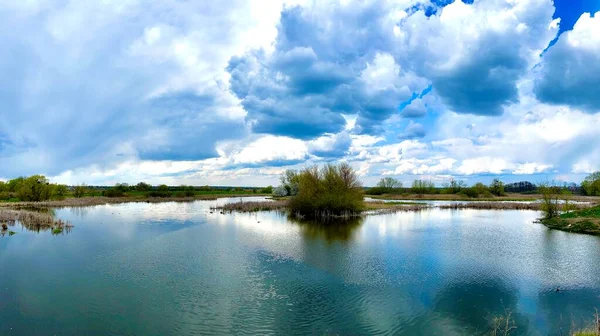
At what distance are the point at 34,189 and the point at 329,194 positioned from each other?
205 feet

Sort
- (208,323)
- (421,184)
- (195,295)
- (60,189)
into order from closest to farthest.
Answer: (208,323)
(195,295)
(60,189)
(421,184)

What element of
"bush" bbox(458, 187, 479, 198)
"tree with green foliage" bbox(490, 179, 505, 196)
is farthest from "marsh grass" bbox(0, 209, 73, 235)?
"tree with green foliage" bbox(490, 179, 505, 196)

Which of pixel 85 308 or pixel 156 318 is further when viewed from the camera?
pixel 85 308

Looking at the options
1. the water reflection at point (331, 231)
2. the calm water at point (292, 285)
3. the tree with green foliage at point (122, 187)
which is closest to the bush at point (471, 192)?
the water reflection at point (331, 231)

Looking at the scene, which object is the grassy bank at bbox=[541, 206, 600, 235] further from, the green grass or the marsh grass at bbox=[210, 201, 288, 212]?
the marsh grass at bbox=[210, 201, 288, 212]

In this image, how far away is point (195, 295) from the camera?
14.8 meters

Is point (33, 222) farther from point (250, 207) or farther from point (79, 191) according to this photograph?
point (79, 191)

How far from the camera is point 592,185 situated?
113438 millimetres

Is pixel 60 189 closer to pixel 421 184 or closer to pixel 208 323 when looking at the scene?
pixel 208 323

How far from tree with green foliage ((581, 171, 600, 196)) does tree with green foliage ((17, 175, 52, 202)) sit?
143 meters

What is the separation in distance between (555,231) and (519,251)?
1399cm

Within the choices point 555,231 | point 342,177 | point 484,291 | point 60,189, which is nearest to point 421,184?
point 342,177

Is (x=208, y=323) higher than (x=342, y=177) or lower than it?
lower

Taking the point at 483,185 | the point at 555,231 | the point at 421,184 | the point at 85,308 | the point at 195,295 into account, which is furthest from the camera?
the point at 421,184
